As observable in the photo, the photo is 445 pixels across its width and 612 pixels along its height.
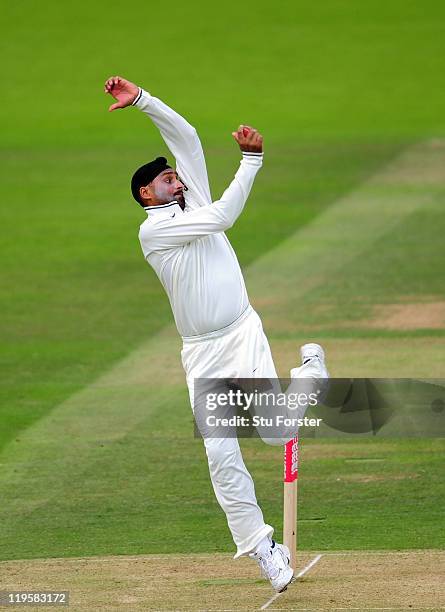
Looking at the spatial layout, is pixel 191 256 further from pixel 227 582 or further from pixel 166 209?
pixel 227 582

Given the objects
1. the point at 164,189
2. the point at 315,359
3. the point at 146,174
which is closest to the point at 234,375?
the point at 315,359

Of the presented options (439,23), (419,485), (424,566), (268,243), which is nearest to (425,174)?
(268,243)

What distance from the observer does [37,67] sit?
28203 millimetres

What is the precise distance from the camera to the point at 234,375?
25.5ft

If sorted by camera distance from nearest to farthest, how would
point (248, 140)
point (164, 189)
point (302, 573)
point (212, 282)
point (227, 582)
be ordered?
point (248, 140) → point (212, 282) → point (164, 189) → point (227, 582) → point (302, 573)

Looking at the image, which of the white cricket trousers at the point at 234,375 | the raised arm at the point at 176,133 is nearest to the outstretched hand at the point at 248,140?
the raised arm at the point at 176,133

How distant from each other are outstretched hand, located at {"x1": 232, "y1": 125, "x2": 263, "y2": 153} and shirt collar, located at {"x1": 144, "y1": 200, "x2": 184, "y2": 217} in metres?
0.50

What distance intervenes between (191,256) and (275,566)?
1.58 meters

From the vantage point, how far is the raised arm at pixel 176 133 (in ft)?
25.7

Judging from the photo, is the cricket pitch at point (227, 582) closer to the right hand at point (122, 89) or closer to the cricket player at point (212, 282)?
the cricket player at point (212, 282)

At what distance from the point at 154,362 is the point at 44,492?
3672mm

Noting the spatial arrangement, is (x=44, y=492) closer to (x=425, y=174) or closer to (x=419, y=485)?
(x=419, y=485)

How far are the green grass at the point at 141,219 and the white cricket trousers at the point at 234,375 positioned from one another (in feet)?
4.37

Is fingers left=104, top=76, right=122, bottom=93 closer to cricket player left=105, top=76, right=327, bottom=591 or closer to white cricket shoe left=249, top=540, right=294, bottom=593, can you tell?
cricket player left=105, top=76, right=327, bottom=591
